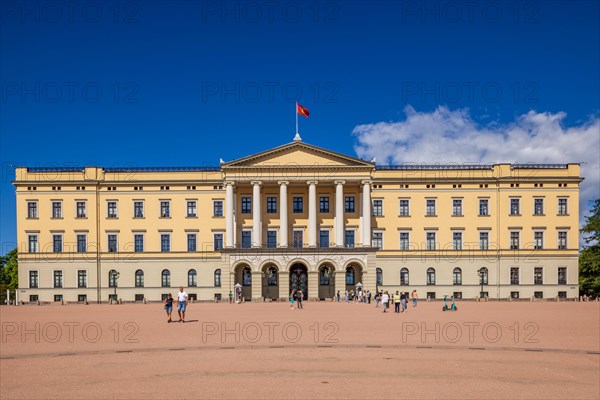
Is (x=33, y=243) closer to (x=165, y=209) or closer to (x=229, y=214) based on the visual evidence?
(x=165, y=209)

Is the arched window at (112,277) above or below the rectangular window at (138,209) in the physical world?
below

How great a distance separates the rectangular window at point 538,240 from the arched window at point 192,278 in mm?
37406

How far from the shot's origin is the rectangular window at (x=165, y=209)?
189 ft

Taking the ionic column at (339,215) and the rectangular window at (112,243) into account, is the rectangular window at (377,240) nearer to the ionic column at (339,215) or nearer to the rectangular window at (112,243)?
the ionic column at (339,215)

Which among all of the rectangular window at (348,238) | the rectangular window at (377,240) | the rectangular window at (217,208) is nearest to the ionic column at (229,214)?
the rectangular window at (217,208)

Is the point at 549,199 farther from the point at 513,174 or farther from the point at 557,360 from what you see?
the point at 557,360

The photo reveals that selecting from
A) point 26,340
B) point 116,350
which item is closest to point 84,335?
point 26,340

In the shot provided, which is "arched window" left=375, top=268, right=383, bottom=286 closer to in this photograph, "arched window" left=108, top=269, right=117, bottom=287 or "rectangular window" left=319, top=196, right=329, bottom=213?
"rectangular window" left=319, top=196, right=329, bottom=213

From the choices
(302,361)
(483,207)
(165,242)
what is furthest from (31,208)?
(302,361)

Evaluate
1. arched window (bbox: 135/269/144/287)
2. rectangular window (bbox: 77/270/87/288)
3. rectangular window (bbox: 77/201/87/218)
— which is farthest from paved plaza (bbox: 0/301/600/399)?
rectangular window (bbox: 77/201/87/218)

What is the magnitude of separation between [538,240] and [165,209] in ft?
135

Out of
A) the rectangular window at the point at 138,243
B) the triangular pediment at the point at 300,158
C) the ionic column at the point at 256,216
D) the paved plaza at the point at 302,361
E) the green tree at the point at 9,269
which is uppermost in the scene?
the triangular pediment at the point at 300,158

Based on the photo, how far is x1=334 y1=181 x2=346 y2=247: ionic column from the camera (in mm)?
54219

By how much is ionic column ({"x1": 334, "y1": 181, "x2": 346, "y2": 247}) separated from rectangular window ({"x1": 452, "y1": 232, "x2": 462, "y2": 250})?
41.5 ft
